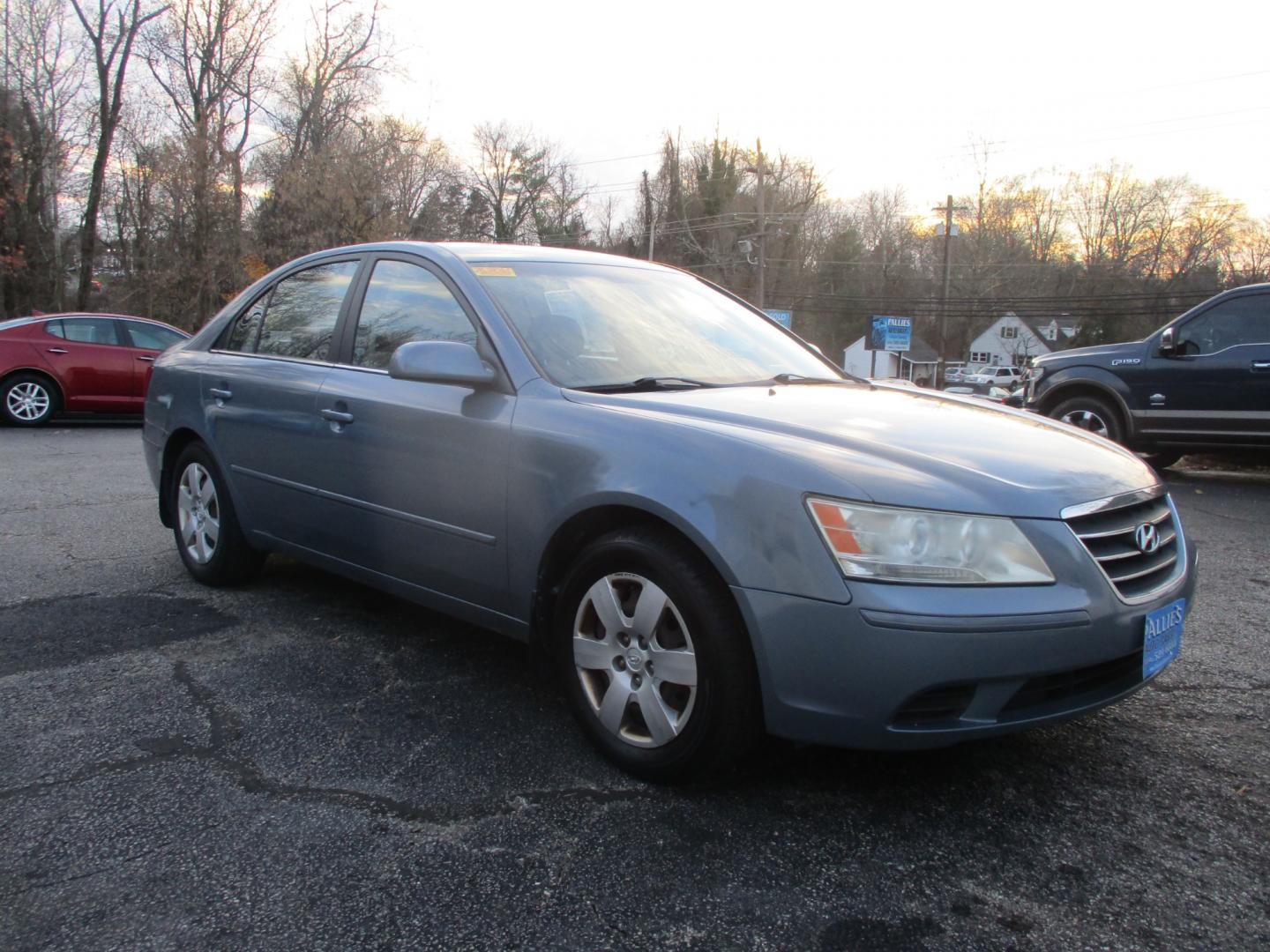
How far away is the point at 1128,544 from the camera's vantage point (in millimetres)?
2541

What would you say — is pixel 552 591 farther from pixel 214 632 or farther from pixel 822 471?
pixel 214 632

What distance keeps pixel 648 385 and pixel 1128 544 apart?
1.49 meters

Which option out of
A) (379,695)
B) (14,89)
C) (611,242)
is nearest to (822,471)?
(379,695)

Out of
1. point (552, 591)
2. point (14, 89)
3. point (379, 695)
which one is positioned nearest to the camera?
point (552, 591)

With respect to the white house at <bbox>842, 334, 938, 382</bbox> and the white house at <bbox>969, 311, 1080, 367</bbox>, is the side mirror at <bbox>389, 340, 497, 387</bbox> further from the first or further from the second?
the white house at <bbox>842, 334, 938, 382</bbox>

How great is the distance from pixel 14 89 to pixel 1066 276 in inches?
2097

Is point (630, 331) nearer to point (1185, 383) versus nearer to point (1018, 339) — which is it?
point (1185, 383)

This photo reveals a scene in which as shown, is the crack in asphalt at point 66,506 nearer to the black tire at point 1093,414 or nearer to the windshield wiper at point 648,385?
the windshield wiper at point 648,385

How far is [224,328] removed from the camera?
4.73m

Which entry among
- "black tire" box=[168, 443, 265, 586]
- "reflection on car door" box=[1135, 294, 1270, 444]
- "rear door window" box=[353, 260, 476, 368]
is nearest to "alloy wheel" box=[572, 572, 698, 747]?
"rear door window" box=[353, 260, 476, 368]

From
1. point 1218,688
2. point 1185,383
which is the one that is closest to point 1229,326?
point 1185,383

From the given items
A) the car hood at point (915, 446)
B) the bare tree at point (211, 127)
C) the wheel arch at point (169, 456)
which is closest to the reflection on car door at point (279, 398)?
the wheel arch at point (169, 456)

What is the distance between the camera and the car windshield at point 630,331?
324 centimetres

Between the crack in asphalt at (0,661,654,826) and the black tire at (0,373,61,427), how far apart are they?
10.8m
